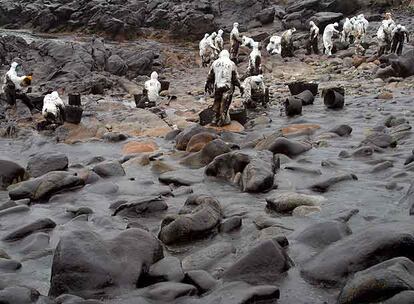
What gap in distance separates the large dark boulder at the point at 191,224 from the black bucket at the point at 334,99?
9.87 m

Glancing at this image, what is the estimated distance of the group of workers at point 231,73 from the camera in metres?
14.3

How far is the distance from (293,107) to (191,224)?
9.92 metres

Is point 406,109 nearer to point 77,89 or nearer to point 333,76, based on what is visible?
point 333,76

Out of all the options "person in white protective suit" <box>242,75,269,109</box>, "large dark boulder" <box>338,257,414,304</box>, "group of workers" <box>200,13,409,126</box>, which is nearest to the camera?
"large dark boulder" <box>338,257,414,304</box>

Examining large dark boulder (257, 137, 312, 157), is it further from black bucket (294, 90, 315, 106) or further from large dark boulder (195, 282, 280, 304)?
black bucket (294, 90, 315, 106)

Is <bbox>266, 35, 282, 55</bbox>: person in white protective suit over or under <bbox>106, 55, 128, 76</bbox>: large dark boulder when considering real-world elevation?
over

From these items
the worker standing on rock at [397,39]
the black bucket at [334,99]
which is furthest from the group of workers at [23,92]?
the worker standing on rock at [397,39]

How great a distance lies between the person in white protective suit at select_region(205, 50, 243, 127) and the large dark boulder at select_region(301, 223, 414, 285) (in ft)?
29.6

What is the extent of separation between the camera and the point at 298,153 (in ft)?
35.5

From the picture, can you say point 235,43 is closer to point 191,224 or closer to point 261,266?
point 191,224

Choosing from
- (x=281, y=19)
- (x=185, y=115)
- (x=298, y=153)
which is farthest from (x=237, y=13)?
(x=298, y=153)

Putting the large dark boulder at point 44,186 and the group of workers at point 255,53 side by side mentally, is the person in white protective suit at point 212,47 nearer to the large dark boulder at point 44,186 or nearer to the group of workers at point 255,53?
the group of workers at point 255,53

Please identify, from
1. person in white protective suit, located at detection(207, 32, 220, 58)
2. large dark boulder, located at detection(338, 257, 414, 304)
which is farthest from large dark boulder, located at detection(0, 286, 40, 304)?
person in white protective suit, located at detection(207, 32, 220, 58)

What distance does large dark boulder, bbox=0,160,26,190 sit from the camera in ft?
33.0
